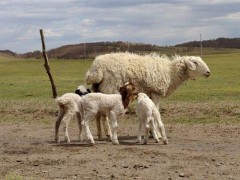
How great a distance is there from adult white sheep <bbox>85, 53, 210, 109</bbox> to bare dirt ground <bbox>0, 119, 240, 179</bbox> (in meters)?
1.31

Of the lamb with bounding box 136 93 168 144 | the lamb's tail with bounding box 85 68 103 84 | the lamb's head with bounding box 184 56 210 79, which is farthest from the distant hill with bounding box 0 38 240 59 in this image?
the lamb with bounding box 136 93 168 144

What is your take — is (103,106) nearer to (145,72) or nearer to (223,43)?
(145,72)

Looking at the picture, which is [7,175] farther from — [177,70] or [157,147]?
[177,70]

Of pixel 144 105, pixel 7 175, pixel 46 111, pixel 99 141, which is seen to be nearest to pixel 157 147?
pixel 144 105

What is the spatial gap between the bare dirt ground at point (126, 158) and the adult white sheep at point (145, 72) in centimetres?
131

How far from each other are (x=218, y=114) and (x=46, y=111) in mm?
5999

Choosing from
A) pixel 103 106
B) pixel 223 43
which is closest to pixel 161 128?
pixel 103 106

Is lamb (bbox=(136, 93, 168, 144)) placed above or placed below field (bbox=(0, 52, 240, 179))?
above

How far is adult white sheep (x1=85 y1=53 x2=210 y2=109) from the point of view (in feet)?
48.8

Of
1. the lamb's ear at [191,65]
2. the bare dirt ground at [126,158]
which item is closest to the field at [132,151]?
the bare dirt ground at [126,158]

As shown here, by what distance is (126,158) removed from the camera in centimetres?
1130

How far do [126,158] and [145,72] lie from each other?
14.4 ft

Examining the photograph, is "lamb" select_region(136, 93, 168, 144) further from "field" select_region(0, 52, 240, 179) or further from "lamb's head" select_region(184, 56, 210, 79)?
"lamb's head" select_region(184, 56, 210, 79)

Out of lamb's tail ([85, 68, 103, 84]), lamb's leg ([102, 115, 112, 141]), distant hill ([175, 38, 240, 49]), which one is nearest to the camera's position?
lamb's leg ([102, 115, 112, 141])
